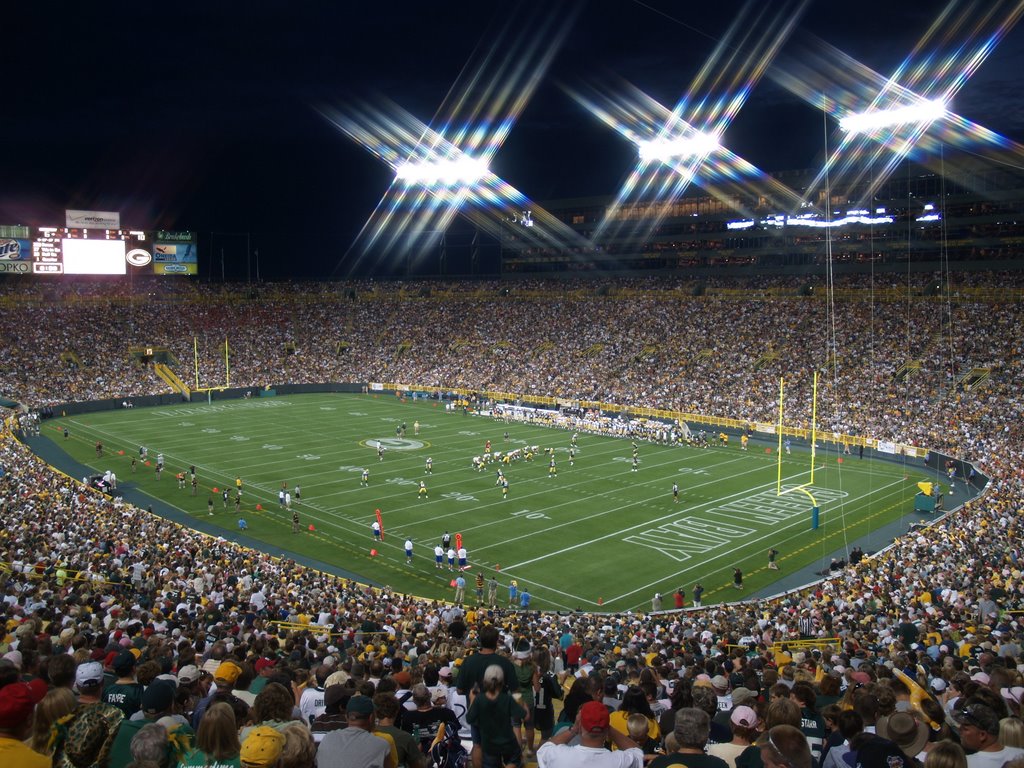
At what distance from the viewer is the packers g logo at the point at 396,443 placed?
147 feet

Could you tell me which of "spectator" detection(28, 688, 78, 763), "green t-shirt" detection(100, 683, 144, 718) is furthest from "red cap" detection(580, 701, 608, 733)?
"green t-shirt" detection(100, 683, 144, 718)

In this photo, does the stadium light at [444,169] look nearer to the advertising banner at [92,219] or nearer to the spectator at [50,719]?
the advertising banner at [92,219]

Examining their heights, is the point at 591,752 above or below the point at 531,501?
above

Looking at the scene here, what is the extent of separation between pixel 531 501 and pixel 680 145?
1558 inches

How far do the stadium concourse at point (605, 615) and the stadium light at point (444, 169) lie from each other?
1765cm

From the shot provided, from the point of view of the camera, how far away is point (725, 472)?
129 ft

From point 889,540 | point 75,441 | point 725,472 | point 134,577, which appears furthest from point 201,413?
point 889,540

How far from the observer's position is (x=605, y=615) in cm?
2042

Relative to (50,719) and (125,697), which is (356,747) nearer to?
(50,719)

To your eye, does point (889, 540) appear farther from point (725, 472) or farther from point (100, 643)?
point (100, 643)

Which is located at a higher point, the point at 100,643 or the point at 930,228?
the point at 930,228

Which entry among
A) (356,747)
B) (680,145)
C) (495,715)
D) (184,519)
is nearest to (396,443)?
(184,519)

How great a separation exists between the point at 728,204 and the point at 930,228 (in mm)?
17221

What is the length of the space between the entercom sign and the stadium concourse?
4.27 meters
